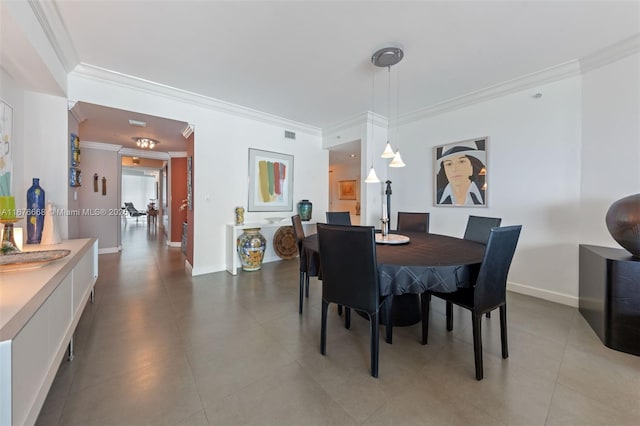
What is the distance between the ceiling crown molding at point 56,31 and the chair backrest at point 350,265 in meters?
2.66

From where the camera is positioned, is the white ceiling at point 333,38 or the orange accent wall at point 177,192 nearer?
the white ceiling at point 333,38

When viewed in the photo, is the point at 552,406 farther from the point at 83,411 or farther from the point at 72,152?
the point at 72,152

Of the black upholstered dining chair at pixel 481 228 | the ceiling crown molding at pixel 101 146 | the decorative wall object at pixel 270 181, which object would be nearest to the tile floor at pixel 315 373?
the black upholstered dining chair at pixel 481 228

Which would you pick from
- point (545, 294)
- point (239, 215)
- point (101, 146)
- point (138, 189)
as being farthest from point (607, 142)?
point (138, 189)

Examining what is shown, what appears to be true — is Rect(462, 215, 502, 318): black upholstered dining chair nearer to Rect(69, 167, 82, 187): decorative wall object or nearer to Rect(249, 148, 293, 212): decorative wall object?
Rect(249, 148, 293, 212): decorative wall object

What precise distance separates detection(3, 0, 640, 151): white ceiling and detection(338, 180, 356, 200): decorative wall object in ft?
14.9

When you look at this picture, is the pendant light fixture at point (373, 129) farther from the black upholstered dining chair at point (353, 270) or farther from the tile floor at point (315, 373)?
the tile floor at point (315, 373)

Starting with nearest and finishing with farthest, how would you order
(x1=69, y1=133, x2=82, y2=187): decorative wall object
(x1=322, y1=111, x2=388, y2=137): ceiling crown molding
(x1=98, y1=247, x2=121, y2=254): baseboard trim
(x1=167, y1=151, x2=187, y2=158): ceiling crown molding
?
(x1=69, y1=133, x2=82, y2=187): decorative wall object < (x1=322, y1=111, x2=388, y2=137): ceiling crown molding < (x1=98, y1=247, x2=121, y2=254): baseboard trim < (x1=167, y1=151, x2=187, y2=158): ceiling crown molding

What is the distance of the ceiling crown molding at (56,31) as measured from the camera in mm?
1830

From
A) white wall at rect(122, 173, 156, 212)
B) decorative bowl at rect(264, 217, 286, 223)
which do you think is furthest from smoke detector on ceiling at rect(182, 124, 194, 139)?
white wall at rect(122, 173, 156, 212)

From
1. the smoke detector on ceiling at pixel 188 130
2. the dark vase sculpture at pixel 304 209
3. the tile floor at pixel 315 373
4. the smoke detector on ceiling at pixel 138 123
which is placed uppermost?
the smoke detector on ceiling at pixel 138 123

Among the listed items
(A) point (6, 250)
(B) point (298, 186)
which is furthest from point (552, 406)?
(B) point (298, 186)

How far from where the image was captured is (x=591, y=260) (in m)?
2.29

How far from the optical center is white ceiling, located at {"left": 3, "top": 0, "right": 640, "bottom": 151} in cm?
192
